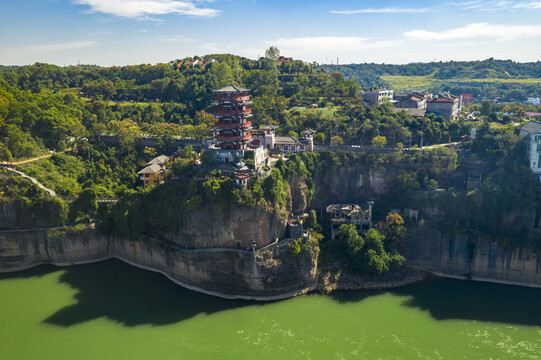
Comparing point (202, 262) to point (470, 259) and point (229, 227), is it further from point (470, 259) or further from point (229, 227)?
point (470, 259)

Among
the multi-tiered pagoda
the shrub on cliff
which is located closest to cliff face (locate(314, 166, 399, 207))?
the shrub on cliff

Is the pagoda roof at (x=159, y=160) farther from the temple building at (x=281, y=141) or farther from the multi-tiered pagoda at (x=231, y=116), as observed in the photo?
the temple building at (x=281, y=141)

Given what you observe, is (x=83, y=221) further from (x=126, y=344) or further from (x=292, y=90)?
(x=292, y=90)

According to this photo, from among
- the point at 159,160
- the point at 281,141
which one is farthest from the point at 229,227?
the point at 159,160

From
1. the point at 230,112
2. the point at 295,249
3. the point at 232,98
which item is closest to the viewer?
the point at 295,249

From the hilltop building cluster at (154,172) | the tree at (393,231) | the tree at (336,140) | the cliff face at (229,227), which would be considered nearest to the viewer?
the cliff face at (229,227)

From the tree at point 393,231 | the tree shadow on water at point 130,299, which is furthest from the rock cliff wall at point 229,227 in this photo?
the tree at point 393,231
